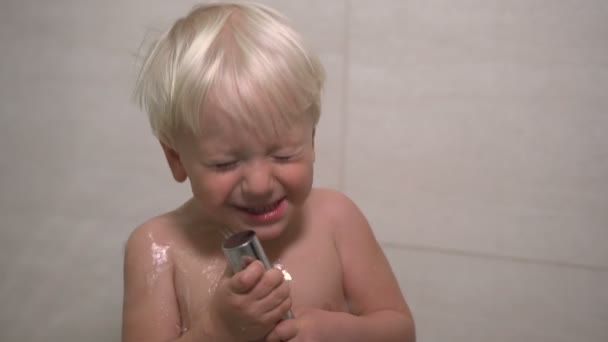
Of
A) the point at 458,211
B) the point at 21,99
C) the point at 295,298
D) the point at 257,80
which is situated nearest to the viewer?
the point at 257,80

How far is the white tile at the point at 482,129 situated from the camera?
0.99m

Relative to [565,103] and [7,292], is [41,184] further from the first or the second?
[565,103]

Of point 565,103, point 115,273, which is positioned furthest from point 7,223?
point 565,103

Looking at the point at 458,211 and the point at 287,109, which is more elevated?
the point at 287,109

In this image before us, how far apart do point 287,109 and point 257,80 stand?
0.03 m

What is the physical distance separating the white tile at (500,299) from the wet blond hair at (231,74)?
1.51 feet

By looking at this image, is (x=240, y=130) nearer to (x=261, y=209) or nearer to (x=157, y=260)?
(x=261, y=209)

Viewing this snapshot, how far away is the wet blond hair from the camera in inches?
21.2

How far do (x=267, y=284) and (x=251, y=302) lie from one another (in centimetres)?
2

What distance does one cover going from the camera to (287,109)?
56cm

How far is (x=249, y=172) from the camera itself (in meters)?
0.56

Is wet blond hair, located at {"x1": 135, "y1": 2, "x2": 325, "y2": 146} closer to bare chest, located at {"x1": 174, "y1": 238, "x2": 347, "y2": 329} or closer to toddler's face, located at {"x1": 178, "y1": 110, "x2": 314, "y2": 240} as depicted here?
toddler's face, located at {"x1": 178, "y1": 110, "x2": 314, "y2": 240}

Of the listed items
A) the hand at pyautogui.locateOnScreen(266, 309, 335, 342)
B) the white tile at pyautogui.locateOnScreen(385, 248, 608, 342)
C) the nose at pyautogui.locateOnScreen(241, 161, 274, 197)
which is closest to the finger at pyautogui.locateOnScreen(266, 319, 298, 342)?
the hand at pyautogui.locateOnScreen(266, 309, 335, 342)

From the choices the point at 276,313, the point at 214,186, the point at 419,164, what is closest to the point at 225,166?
the point at 214,186
